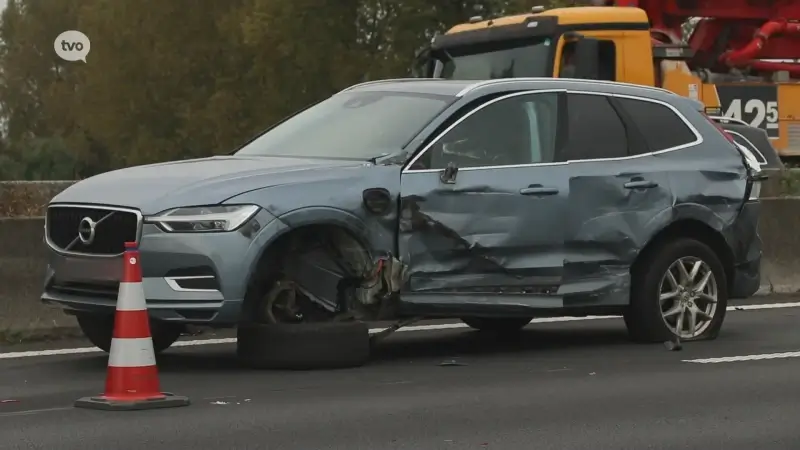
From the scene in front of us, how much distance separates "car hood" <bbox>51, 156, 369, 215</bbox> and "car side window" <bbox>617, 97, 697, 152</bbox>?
2.22 m

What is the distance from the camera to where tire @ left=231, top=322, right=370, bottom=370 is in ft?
29.4

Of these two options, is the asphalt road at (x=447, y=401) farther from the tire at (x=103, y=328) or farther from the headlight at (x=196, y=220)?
the headlight at (x=196, y=220)

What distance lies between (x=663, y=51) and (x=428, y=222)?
1131 centimetres

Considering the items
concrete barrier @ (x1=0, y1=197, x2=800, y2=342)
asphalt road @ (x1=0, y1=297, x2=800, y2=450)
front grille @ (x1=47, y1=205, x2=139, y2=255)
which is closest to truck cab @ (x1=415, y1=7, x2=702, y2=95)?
asphalt road @ (x1=0, y1=297, x2=800, y2=450)

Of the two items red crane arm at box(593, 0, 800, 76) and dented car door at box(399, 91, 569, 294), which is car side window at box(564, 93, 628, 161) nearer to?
dented car door at box(399, 91, 569, 294)

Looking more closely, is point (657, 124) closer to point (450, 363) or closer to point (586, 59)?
point (450, 363)

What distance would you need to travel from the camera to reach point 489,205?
9602 millimetres

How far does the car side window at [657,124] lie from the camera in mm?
10711

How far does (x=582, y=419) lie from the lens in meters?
7.61

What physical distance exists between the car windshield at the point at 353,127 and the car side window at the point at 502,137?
0.60 feet

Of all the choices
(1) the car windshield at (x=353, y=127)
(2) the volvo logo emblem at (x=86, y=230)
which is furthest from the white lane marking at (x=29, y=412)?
(1) the car windshield at (x=353, y=127)

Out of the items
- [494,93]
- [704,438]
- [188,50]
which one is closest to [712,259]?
[494,93]

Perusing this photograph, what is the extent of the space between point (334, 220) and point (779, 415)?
259 centimetres

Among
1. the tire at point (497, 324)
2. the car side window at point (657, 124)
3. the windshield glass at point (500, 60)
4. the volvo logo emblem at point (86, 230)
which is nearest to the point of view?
the volvo logo emblem at point (86, 230)
